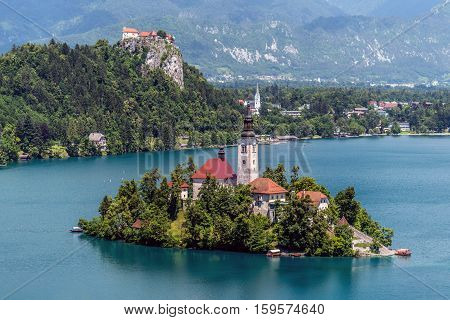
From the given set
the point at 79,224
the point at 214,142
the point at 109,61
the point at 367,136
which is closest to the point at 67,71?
the point at 109,61

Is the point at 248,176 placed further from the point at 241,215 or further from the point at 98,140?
the point at 98,140

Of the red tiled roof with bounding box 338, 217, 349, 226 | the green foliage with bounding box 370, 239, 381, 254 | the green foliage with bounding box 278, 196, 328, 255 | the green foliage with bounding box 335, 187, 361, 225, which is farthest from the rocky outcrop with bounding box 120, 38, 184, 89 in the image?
the green foliage with bounding box 370, 239, 381, 254

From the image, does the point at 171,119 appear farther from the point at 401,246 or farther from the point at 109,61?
the point at 401,246

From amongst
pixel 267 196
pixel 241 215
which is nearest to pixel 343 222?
pixel 267 196

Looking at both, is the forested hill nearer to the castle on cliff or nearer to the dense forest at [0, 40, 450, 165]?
the dense forest at [0, 40, 450, 165]

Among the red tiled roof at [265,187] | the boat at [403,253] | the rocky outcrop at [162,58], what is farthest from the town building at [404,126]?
the boat at [403,253]

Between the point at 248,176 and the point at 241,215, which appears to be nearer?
the point at 241,215

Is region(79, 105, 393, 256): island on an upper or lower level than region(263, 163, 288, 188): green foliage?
lower
